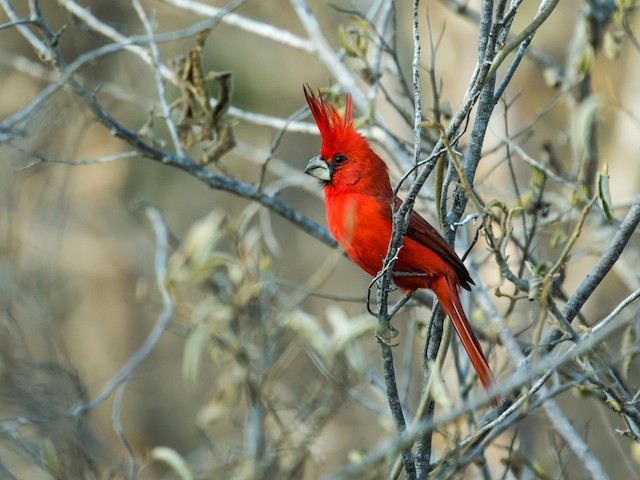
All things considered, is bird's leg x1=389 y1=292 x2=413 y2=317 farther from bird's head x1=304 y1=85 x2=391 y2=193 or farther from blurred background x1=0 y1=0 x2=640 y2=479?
bird's head x1=304 y1=85 x2=391 y2=193

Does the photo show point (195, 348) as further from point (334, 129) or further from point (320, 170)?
point (334, 129)

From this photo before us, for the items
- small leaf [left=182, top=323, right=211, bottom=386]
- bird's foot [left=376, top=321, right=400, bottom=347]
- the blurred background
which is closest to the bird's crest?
the blurred background

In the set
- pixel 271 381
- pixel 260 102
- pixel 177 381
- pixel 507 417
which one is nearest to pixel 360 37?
pixel 271 381

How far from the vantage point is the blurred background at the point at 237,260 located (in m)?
3.70

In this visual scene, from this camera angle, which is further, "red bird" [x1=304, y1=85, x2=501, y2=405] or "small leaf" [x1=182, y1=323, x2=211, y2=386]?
"small leaf" [x1=182, y1=323, x2=211, y2=386]

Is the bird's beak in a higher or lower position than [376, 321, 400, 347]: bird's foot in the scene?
higher

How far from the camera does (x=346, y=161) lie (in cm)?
377

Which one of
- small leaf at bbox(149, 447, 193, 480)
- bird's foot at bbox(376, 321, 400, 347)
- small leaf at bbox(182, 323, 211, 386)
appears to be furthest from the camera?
small leaf at bbox(182, 323, 211, 386)

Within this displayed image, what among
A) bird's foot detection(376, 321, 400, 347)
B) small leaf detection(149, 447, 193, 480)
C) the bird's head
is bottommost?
bird's foot detection(376, 321, 400, 347)

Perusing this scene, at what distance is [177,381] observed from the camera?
390 inches

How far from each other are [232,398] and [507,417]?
2.08 m

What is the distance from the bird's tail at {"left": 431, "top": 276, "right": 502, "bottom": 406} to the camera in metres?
3.06

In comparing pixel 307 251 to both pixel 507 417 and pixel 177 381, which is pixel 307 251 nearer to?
pixel 177 381

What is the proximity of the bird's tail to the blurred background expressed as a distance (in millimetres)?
247
